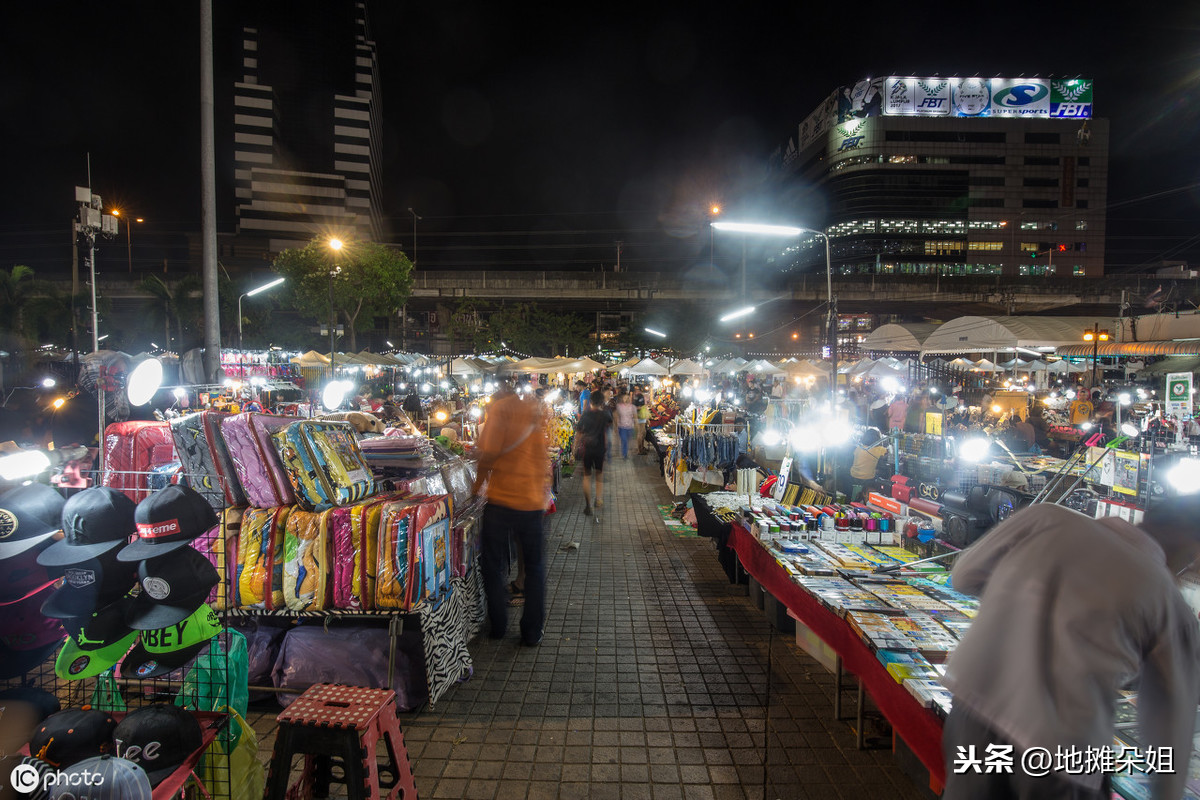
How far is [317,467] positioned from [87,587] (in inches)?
64.8

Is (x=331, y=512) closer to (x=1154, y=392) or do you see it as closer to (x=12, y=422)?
(x=12, y=422)

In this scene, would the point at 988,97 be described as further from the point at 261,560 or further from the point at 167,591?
the point at 167,591

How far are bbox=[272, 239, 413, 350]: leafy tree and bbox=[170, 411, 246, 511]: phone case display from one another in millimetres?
30431

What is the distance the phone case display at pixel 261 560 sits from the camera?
12.4 ft

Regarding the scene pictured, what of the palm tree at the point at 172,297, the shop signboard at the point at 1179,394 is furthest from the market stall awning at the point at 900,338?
the palm tree at the point at 172,297

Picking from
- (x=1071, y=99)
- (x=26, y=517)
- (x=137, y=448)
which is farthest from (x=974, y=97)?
(x=26, y=517)

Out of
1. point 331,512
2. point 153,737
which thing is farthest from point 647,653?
point 153,737

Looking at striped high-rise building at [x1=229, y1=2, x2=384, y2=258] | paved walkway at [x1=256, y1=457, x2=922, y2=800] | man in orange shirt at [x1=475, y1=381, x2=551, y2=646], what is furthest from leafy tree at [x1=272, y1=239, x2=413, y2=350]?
striped high-rise building at [x1=229, y1=2, x2=384, y2=258]

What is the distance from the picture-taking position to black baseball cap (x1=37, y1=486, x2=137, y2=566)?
225 cm

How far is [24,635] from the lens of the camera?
250 cm

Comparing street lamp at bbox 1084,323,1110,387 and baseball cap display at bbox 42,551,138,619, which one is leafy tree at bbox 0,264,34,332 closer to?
baseball cap display at bbox 42,551,138,619

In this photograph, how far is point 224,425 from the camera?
3.79 m

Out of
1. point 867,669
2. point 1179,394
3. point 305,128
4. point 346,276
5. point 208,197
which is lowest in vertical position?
point 867,669

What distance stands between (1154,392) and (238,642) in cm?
1975
